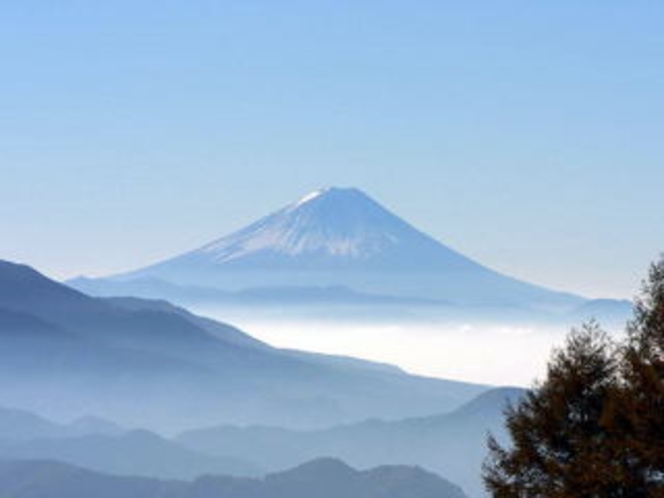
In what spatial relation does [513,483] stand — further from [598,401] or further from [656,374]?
[656,374]

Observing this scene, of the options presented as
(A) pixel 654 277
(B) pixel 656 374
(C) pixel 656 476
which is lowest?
(C) pixel 656 476

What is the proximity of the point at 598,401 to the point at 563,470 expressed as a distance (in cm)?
163

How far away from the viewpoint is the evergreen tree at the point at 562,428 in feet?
81.7

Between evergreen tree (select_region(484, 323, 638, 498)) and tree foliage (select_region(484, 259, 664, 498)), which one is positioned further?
evergreen tree (select_region(484, 323, 638, 498))

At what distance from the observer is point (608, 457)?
24297mm

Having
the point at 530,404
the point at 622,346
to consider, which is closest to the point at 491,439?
the point at 530,404

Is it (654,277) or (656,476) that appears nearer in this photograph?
(656,476)

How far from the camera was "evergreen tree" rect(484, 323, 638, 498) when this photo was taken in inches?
981

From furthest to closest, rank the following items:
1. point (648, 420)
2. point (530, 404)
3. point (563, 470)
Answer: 1. point (530, 404)
2. point (563, 470)
3. point (648, 420)

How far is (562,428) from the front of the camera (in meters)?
25.9

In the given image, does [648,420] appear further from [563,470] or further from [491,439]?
[491,439]

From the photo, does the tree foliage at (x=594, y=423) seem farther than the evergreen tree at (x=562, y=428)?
No

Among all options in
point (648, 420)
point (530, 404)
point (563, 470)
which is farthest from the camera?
point (530, 404)

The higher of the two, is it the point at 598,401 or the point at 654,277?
Result: the point at 654,277
